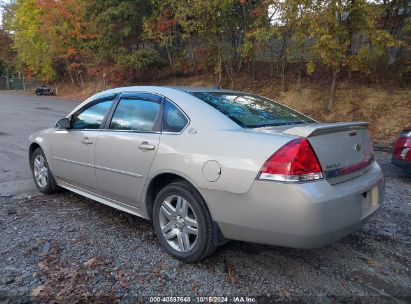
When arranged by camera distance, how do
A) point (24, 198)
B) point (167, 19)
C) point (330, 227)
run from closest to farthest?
point (330, 227) → point (24, 198) → point (167, 19)

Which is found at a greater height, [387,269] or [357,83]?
[357,83]

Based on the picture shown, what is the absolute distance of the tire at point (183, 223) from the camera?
3247 millimetres

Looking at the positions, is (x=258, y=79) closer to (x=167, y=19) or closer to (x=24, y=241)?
(x=167, y=19)

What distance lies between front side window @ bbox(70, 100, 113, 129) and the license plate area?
2847 millimetres

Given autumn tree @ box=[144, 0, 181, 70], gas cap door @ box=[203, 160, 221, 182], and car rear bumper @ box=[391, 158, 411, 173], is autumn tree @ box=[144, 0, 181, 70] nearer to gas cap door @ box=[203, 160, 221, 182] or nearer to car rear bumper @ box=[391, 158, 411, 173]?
car rear bumper @ box=[391, 158, 411, 173]

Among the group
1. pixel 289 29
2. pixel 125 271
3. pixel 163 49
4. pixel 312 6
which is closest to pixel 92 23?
pixel 163 49

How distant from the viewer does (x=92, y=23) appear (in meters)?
26.3

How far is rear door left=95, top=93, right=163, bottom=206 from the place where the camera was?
147 inches

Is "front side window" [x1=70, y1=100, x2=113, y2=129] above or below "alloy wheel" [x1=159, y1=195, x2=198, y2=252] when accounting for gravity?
above

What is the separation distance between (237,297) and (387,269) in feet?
4.63

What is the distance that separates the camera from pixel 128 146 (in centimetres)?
387

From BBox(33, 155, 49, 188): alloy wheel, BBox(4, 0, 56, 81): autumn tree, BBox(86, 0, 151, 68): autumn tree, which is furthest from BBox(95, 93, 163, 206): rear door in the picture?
BBox(4, 0, 56, 81): autumn tree

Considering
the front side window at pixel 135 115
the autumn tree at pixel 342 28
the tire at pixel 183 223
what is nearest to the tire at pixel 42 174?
the front side window at pixel 135 115

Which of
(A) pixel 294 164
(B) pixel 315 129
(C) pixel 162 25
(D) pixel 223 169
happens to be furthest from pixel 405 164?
(C) pixel 162 25
